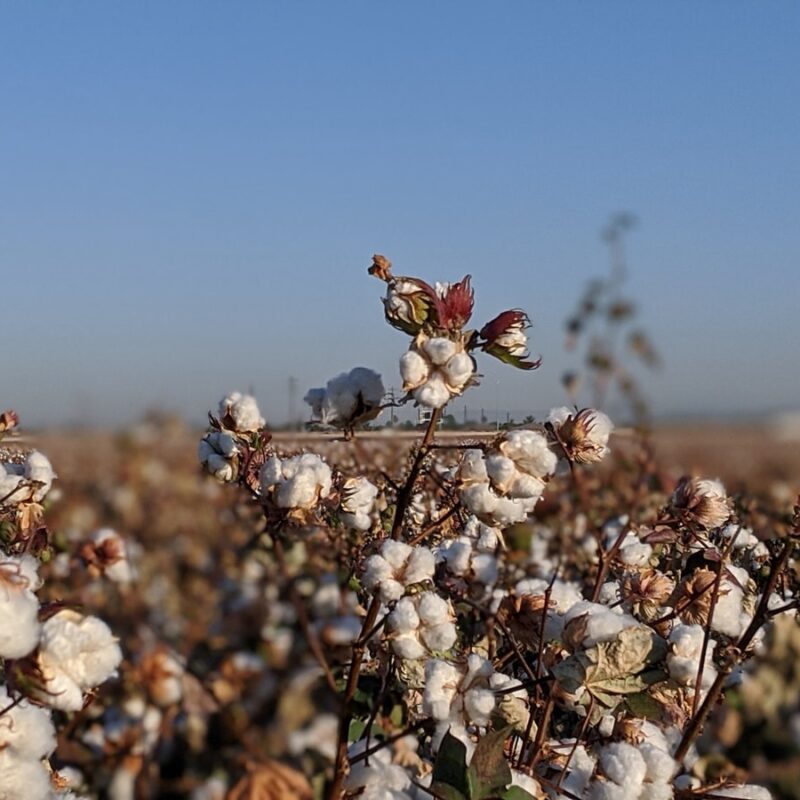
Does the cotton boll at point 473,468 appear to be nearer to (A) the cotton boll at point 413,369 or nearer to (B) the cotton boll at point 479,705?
(A) the cotton boll at point 413,369

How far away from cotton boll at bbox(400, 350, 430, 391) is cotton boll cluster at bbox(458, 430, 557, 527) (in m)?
0.15

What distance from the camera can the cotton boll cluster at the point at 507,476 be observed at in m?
1.46

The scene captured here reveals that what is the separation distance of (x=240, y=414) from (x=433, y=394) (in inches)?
20.8

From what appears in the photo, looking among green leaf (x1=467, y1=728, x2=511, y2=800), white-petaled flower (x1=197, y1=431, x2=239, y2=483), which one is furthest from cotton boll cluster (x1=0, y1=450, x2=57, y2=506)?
green leaf (x1=467, y1=728, x2=511, y2=800)

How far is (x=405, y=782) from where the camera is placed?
4.50ft

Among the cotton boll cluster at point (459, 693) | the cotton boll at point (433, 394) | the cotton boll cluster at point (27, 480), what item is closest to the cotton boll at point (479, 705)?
the cotton boll cluster at point (459, 693)

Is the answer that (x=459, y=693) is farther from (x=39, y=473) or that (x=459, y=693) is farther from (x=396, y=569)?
(x=39, y=473)

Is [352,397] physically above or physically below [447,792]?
above

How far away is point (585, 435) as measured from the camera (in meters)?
1.59

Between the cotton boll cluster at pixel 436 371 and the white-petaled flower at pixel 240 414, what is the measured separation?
47cm

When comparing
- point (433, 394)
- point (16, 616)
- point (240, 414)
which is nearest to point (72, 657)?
point (16, 616)

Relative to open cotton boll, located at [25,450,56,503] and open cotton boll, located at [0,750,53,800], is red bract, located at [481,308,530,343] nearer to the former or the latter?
open cotton boll, located at [0,750,53,800]

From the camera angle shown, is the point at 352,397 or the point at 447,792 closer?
the point at 447,792

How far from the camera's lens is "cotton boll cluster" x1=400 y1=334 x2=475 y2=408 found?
4.62ft
